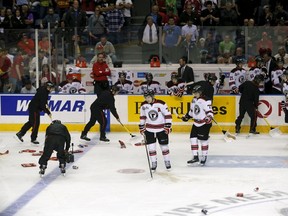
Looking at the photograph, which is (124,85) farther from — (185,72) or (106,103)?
(106,103)

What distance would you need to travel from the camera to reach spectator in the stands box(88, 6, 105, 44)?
19.3 metres

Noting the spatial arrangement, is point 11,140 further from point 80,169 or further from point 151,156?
point 151,156

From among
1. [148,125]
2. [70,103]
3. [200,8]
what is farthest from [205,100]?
[200,8]

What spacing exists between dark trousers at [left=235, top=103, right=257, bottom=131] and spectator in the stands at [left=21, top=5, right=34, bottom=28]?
7.13 metres

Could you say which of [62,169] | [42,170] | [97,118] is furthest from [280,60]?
[42,170]

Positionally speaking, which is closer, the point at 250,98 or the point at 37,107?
the point at 37,107

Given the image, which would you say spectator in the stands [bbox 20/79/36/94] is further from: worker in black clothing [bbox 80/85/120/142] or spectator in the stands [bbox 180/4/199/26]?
spectator in the stands [bbox 180/4/199/26]

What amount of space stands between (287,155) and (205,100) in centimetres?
234

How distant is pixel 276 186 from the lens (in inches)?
451

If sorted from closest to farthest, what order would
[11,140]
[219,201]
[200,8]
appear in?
[219,201]
[11,140]
[200,8]

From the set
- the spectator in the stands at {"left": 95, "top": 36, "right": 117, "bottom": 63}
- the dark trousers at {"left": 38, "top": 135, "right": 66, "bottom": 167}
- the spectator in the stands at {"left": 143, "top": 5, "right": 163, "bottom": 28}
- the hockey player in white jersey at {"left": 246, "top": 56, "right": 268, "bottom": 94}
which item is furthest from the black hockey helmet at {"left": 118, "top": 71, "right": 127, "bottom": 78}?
the dark trousers at {"left": 38, "top": 135, "right": 66, "bottom": 167}

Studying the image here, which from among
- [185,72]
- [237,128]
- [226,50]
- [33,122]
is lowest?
[237,128]

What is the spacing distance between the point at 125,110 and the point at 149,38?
9.19 ft

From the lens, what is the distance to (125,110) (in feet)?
55.9
